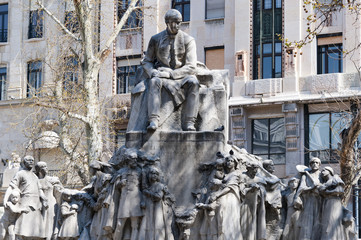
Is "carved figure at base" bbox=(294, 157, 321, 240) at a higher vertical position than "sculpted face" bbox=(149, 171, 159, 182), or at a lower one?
lower

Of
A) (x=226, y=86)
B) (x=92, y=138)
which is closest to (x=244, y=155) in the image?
(x=226, y=86)

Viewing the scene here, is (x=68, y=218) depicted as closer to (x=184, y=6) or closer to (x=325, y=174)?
(x=325, y=174)

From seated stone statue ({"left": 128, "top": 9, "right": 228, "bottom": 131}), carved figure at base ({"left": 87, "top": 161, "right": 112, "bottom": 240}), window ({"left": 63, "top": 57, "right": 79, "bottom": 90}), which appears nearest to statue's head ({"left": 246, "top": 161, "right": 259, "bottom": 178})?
seated stone statue ({"left": 128, "top": 9, "right": 228, "bottom": 131})

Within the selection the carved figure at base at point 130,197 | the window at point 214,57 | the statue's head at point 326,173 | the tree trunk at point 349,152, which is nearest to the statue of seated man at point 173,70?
the carved figure at base at point 130,197

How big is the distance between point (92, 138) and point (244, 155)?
13197mm

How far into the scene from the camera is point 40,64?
46688mm

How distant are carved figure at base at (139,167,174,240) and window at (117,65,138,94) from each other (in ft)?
88.5

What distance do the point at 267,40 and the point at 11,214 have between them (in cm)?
2205

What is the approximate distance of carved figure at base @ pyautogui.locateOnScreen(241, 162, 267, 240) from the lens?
1766 centimetres

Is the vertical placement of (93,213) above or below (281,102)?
below

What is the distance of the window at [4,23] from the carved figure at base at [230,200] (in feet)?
108

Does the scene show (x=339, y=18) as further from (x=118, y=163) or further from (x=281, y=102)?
(x=118, y=163)

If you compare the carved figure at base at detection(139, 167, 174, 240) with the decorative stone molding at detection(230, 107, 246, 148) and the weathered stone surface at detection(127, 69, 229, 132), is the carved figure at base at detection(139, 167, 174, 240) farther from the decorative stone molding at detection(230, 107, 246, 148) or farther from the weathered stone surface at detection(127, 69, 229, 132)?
the decorative stone molding at detection(230, 107, 246, 148)

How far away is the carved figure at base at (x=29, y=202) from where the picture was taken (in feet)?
68.2
